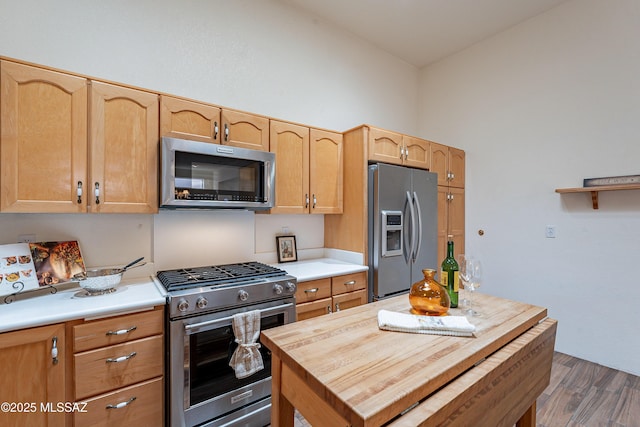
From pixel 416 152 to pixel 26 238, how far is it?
3209mm

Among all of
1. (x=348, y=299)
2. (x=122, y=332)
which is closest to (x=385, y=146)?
(x=348, y=299)

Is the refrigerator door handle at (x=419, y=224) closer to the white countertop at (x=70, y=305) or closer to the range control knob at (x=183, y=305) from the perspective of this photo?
the range control knob at (x=183, y=305)

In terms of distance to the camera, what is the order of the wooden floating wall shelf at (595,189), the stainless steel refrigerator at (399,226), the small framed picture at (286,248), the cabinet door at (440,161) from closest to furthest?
the wooden floating wall shelf at (595,189) < the stainless steel refrigerator at (399,226) < the small framed picture at (286,248) < the cabinet door at (440,161)

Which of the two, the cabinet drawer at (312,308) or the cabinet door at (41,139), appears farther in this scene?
the cabinet drawer at (312,308)

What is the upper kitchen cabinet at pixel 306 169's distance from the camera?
243cm

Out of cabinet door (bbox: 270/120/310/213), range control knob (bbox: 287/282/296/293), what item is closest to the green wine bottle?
range control knob (bbox: 287/282/296/293)

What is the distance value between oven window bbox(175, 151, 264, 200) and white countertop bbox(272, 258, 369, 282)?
704 millimetres

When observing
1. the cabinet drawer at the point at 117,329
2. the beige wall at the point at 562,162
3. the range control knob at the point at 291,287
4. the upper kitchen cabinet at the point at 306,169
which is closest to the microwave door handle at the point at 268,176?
the upper kitchen cabinet at the point at 306,169

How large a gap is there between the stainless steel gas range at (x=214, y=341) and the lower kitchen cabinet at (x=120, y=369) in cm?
7

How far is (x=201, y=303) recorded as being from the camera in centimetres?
168

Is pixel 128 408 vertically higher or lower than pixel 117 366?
lower

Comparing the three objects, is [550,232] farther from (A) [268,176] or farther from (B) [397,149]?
(A) [268,176]

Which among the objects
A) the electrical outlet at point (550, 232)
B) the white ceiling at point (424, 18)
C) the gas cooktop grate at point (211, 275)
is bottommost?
the gas cooktop grate at point (211, 275)

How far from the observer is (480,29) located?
3.24m
